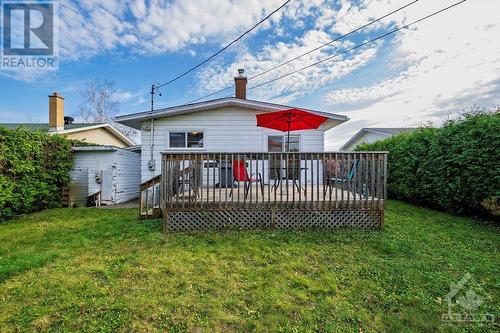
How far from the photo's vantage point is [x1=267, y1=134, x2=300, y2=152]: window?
8578mm

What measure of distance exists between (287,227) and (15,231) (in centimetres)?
606

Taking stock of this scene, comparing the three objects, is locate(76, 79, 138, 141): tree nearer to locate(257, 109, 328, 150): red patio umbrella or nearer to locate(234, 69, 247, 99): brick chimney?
locate(234, 69, 247, 99): brick chimney

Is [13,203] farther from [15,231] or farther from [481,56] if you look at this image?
[481,56]

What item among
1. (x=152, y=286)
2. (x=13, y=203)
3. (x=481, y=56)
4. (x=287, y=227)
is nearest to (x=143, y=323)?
(x=152, y=286)

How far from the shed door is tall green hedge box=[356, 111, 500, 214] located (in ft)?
36.1

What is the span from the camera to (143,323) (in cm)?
223

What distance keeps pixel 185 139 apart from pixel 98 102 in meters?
21.5

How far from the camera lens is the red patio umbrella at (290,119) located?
18.1 feet

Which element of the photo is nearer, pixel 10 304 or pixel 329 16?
pixel 10 304

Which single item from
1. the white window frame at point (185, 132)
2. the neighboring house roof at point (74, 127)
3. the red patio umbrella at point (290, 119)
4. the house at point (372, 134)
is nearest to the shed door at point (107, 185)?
the white window frame at point (185, 132)

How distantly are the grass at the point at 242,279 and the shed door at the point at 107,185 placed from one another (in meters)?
4.39

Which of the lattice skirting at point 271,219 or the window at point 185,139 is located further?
the window at point 185,139

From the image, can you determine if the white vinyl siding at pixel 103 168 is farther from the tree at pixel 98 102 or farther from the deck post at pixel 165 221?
the tree at pixel 98 102

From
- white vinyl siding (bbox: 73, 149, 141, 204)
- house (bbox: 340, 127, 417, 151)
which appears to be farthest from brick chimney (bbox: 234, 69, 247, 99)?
house (bbox: 340, 127, 417, 151)
